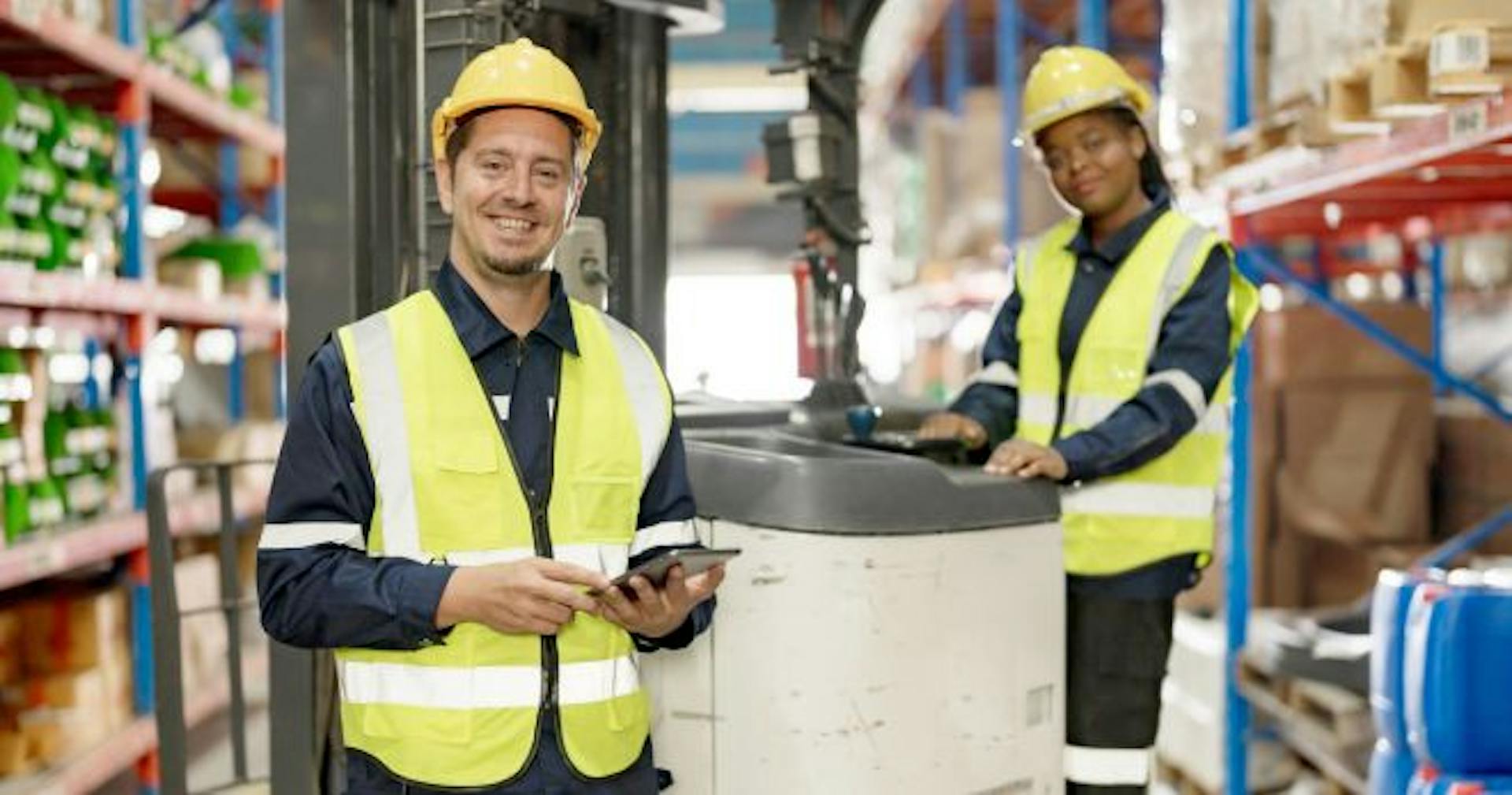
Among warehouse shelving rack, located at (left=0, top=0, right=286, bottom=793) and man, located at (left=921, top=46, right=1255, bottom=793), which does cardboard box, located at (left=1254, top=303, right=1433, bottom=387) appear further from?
warehouse shelving rack, located at (left=0, top=0, right=286, bottom=793)

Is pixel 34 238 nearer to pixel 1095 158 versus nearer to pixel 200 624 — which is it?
pixel 200 624

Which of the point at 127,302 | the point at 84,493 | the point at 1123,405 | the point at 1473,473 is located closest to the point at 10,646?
the point at 84,493

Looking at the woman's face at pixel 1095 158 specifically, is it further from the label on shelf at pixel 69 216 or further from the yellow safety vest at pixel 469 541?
the label on shelf at pixel 69 216

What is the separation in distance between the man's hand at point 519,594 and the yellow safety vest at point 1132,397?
1.47 meters

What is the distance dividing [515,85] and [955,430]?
146 cm

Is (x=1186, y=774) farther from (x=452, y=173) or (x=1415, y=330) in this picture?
(x=452, y=173)

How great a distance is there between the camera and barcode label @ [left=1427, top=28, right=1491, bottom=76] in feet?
11.3

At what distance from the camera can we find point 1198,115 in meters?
5.67

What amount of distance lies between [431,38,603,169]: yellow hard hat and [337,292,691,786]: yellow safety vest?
0.28m

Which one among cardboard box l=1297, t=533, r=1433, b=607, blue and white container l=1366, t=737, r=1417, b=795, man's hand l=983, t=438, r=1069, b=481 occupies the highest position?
man's hand l=983, t=438, r=1069, b=481

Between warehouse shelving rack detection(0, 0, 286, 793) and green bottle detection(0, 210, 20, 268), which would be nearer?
green bottle detection(0, 210, 20, 268)

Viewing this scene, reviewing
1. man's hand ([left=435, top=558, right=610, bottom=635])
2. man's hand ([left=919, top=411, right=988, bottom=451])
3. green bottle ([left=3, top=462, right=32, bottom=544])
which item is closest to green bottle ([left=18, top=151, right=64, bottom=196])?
green bottle ([left=3, top=462, right=32, bottom=544])

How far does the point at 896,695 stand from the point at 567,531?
2.61 feet

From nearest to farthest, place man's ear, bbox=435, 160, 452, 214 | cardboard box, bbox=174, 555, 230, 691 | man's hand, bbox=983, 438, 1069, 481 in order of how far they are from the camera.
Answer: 1. man's ear, bbox=435, 160, 452, 214
2. man's hand, bbox=983, 438, 1069, 481
3. cardboard box, bbox=174, 555, 230, 691
